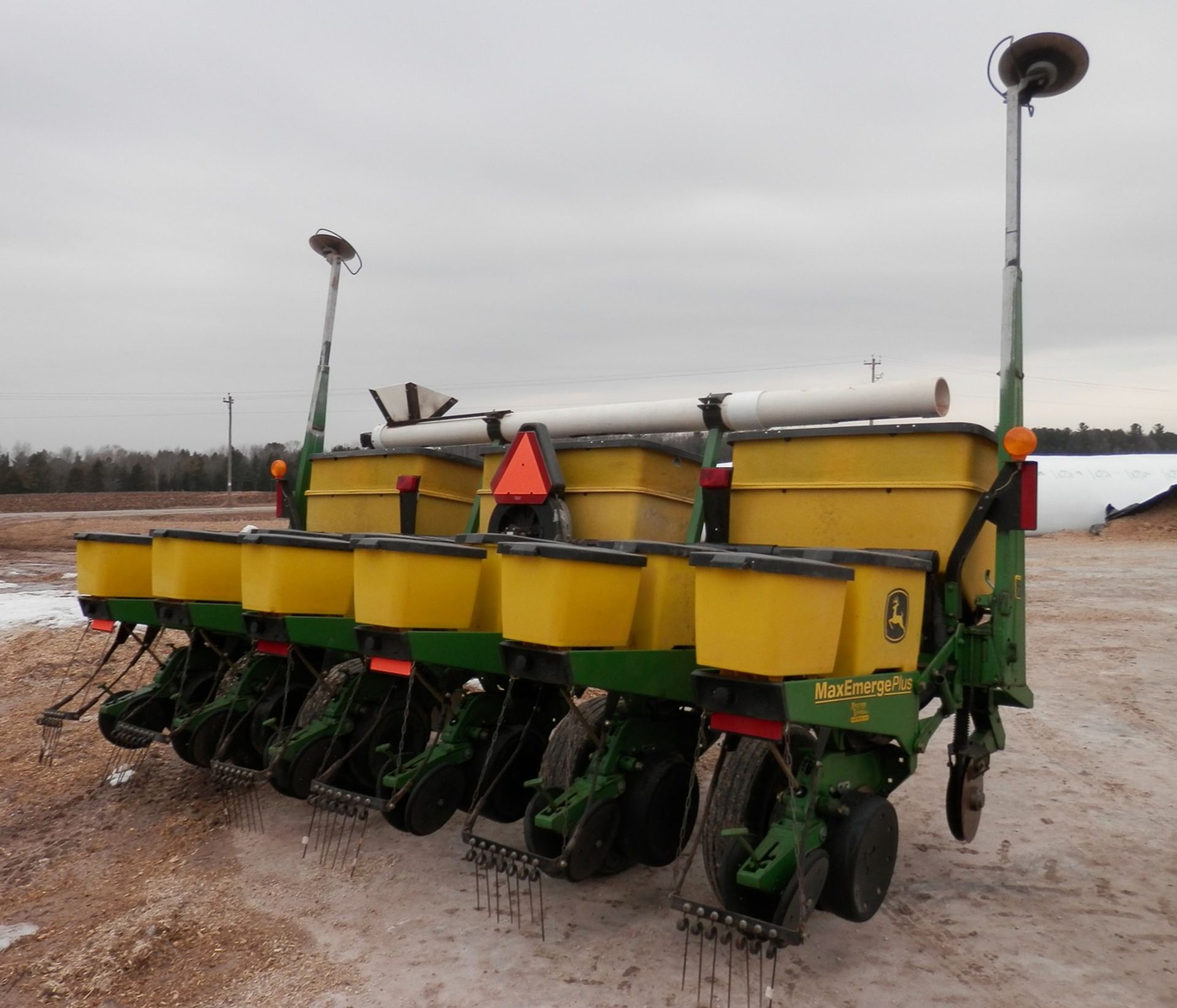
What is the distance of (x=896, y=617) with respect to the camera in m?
3.60

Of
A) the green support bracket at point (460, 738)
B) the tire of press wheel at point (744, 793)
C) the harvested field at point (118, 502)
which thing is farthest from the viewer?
the harvested field at point (118, 502)

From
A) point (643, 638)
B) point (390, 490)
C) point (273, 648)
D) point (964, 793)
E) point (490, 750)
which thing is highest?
point (390, 490)

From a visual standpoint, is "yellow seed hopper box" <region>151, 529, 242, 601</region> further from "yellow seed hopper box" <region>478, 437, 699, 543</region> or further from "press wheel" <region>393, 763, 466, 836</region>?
"yellow seed hopper box" <region>478, 437, 699, 543</region>

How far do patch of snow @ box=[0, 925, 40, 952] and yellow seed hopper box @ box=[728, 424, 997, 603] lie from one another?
321 centimetres

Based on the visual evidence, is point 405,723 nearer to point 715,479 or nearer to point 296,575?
point 296,575

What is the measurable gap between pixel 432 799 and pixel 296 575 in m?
1.13

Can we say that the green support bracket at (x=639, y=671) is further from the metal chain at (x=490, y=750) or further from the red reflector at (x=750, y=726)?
the metal chain at (x=490, y=750)

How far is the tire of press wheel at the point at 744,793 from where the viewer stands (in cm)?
372

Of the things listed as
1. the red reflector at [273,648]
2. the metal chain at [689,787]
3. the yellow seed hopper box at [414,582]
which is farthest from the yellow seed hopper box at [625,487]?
the red reflector at [273,648]

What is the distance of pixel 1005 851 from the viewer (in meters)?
5.02

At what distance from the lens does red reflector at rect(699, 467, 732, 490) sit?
14.9 feet

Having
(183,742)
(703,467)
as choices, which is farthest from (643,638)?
(183,742)

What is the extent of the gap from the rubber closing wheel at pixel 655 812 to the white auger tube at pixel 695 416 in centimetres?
168

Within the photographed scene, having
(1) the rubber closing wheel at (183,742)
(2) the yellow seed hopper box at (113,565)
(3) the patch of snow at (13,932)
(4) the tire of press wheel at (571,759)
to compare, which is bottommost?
(3) the patch of snow at (13,932)
